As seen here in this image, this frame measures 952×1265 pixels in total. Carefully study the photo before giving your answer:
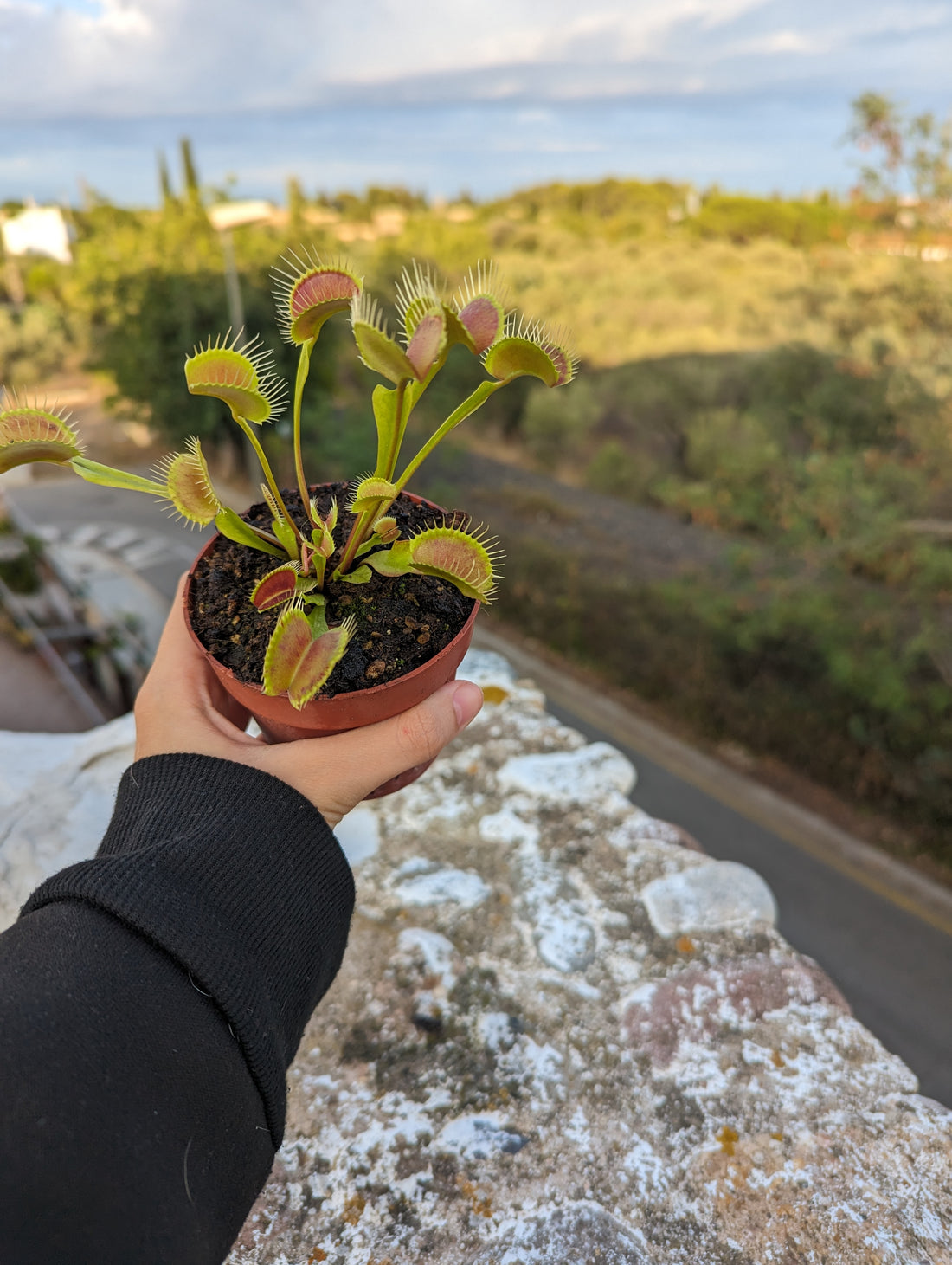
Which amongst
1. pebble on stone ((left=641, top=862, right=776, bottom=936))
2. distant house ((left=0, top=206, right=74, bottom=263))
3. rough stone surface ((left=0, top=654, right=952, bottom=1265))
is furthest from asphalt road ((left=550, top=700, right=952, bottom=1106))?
distant house ((left=0, top=206, right=74, bottom=263))

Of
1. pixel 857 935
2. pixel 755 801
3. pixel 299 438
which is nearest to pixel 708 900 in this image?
pixel 299 438

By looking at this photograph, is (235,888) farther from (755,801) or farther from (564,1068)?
(755,801)

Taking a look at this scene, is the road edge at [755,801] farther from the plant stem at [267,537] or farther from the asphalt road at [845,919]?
the plant stem at [267,537]

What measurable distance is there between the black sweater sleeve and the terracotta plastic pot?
121 millimetres

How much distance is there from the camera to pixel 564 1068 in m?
1.54

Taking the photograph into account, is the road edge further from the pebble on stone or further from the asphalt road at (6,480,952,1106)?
the pebble on stone

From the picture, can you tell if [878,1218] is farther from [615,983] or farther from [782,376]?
[782,376]

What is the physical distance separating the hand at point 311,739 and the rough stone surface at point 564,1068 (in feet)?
2.06

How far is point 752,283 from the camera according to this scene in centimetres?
2097

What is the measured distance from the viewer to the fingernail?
1.30 m

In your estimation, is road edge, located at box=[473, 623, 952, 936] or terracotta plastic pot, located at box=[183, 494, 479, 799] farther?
Result: road edge, located at box=[473, 623, 952, 936]

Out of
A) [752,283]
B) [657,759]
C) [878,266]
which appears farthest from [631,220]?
[657,759]

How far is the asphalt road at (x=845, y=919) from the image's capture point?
4.76 m

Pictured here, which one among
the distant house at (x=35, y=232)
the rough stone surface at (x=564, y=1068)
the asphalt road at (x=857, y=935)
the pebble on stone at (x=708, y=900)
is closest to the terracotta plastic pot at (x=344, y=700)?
the rough stone surface at (x=564, y=1068)
